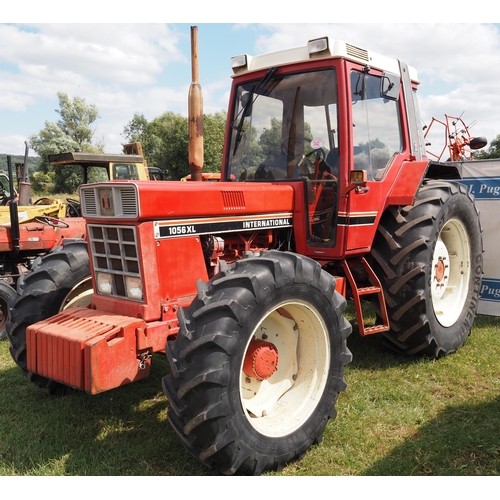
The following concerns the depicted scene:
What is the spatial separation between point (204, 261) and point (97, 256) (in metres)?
0.78

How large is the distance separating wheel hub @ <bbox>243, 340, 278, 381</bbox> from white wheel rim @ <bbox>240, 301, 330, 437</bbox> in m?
0.07

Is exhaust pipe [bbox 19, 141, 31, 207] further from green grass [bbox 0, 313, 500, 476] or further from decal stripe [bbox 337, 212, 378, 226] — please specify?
decal stripe [bbox 337, 212, 378, 226]

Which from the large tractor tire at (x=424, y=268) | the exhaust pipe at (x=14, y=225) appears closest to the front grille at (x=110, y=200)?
the large tractor tire at (x=424, y=268)

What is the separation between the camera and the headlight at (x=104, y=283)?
360 centimetres

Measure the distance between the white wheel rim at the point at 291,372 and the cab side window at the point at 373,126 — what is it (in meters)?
1.52

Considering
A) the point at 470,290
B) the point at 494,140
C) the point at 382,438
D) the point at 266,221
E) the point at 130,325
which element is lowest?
the point at 382,438

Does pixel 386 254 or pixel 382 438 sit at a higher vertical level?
pixel 386 254

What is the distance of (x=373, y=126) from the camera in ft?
14.7

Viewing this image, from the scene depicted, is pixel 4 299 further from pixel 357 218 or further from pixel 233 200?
pixel 357 218

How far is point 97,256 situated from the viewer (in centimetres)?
371

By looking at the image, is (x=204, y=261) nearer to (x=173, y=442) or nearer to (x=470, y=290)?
(x=173, y=442)

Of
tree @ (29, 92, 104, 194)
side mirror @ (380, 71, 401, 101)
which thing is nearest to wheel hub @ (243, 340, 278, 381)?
side mirror @ (380, 71, 401, 101)

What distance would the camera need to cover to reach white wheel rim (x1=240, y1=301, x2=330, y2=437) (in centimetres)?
336

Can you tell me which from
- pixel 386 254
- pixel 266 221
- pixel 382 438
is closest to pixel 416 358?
pixel 386 254
